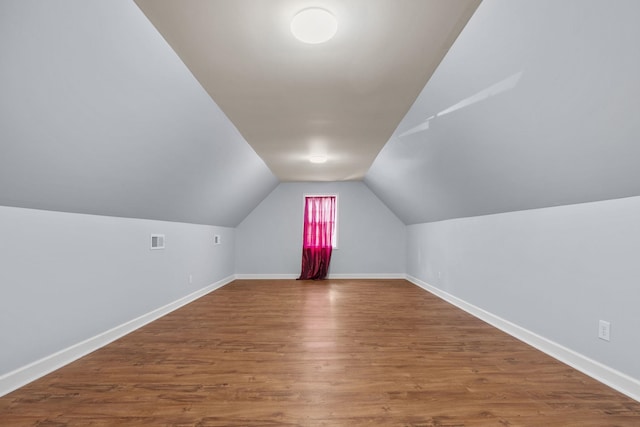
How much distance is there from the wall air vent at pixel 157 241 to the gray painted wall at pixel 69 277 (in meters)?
0.06

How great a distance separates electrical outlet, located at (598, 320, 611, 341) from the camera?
7.73 ft

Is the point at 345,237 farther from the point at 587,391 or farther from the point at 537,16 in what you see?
the point at 537,16

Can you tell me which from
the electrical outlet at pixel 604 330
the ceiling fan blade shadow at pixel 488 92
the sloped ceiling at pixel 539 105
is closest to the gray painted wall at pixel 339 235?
the sloped ceiling at pixel 539 105

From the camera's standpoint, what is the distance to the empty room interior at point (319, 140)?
1.80m

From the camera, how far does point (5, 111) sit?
5.47 ft

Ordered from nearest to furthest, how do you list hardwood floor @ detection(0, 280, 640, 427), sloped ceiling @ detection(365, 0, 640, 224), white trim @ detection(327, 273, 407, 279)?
sloped ceiling @ detection(365, 0, 640, 224) < hardwood floor @ detection(0, 280, 640, 427) < white trim @ detection(327, 273, 407, 279)

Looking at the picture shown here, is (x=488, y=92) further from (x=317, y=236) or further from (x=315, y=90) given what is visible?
(x=317, y=236)

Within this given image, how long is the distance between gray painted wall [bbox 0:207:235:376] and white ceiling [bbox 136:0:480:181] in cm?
164

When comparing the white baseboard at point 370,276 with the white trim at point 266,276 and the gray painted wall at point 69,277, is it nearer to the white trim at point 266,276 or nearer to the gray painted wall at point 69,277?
the white trim at point 266,276

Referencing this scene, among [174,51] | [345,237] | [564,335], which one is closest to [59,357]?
[174,51]

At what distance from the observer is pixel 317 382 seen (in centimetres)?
236

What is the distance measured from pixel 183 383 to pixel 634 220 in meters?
3.31

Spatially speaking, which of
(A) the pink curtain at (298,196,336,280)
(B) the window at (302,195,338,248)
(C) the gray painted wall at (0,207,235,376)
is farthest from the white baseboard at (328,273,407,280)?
(C) the gray painted wall at (0,207,235,376)

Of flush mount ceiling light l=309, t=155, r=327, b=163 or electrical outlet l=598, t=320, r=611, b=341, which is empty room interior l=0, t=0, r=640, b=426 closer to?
electrical outlet l=598, t=320, r=611, b=341
